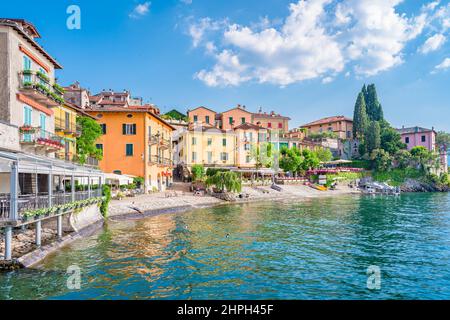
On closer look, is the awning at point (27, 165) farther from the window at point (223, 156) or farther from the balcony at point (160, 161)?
the window at point (223, 156)

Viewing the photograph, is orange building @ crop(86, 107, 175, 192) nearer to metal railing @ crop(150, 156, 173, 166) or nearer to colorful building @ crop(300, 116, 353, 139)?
metal railing @ crop(150, 156, 173, 166)

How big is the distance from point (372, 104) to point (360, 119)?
11796 millimetres

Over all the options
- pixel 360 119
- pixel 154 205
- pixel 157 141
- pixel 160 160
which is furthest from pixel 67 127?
pixel 360 119

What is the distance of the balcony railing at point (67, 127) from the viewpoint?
102ft

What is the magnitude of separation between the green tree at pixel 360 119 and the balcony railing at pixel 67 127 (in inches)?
3190

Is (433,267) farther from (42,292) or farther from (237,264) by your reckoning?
(42,292)

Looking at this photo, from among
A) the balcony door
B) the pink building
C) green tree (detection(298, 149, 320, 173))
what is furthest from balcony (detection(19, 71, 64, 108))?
the pink building

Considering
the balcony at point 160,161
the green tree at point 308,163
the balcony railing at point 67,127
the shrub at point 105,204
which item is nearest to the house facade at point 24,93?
the balcony railing at point 67,127

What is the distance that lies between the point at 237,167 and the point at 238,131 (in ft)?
25.7

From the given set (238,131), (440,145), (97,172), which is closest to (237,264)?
(97,172)

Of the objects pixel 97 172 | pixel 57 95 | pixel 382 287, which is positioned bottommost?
pixel 382 287

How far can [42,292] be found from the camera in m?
11.8

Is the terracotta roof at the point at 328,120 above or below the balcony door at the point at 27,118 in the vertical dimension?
above
